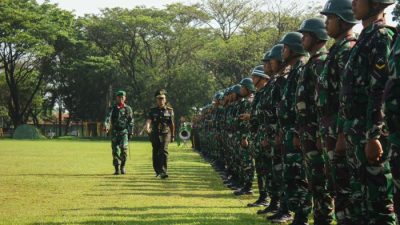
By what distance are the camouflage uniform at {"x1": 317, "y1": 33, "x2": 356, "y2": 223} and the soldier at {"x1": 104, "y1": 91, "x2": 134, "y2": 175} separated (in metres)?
10.1

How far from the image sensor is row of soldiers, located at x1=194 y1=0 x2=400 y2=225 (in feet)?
13.4

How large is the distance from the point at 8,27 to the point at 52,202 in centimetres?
4476

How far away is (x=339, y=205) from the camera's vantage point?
497cm

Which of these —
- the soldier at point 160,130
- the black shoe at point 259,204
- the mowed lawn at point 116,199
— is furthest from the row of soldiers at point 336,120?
the soldier at point 160,130

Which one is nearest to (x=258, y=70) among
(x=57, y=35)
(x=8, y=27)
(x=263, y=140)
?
(x=263, y=140)

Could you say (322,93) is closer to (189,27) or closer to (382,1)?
(382,1)

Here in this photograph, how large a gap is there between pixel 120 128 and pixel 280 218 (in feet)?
28.0

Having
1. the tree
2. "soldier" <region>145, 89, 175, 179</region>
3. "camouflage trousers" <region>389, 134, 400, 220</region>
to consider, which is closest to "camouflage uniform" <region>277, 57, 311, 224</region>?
"camouflage trousers" <region>389, 134, 400, 220</region>

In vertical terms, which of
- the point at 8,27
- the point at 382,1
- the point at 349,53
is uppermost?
the point at 8,27

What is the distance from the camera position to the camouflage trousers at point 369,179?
167 inches

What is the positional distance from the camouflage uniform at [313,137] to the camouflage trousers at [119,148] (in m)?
9.52

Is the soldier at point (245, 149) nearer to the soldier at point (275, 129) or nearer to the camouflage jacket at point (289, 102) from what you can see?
the soldier at point (275, 129)

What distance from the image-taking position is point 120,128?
48.8 ft

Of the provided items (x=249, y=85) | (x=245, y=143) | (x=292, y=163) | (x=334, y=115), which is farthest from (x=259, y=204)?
(x=334, y=115)
